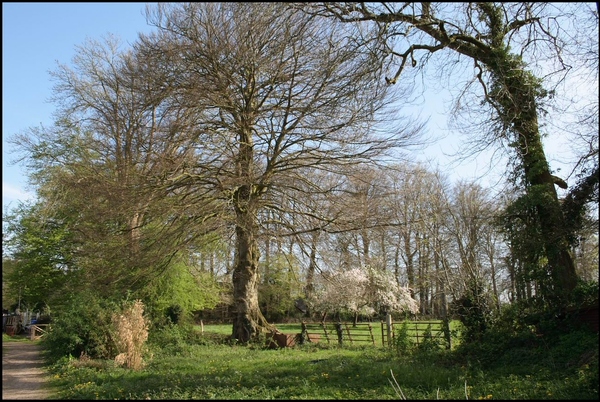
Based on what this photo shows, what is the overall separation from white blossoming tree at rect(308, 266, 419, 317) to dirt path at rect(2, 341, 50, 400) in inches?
414

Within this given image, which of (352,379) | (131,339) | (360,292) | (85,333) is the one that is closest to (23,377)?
(131,339)

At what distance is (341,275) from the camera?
19.4 m

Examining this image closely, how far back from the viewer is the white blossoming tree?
19.7 metres

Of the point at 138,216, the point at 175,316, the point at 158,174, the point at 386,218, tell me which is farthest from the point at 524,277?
the point at 175,316

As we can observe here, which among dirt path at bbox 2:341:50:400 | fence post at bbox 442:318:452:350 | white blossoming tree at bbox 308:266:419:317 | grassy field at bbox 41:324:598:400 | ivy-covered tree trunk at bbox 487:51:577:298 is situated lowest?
dirt path at bbox 2:341:50:400

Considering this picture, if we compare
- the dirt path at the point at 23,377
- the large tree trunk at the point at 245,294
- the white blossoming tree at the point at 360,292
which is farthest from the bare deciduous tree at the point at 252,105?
the dirt path at the point at 23,377

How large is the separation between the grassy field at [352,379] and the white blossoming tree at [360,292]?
19.8 ft

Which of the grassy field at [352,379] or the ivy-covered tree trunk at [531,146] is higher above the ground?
the ivy-covered tree trunk at [531,146]

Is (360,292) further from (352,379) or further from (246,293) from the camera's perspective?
(352,379)

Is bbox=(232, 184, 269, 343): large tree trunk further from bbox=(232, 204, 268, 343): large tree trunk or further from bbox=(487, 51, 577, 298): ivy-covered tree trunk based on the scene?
bbox=(487, 51, 577, 298): ivy-covered tree trunk

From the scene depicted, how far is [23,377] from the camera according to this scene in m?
12.5

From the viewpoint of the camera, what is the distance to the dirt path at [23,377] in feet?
32.5

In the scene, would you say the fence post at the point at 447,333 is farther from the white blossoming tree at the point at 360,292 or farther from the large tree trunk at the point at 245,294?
the large tree trunk at the point at 245,294

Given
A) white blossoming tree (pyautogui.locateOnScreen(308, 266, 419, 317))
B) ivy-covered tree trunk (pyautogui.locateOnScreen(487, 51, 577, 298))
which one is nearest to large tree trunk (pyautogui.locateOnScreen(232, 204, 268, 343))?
white blossoming tree (pyautogui.locateOnScreen(308, 266, 419, 317))
